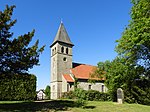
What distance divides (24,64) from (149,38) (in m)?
13.9

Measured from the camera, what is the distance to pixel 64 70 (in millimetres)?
47500

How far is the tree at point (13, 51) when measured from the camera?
16.6 m

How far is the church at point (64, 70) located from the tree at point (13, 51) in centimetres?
2731

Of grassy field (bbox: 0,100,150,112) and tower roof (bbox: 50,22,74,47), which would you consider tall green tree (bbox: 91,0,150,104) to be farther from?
tower roof (bbox: 50,22,74,47)

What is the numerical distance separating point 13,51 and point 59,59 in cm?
3128

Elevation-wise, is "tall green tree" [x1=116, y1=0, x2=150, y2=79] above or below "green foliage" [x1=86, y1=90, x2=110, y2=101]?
above

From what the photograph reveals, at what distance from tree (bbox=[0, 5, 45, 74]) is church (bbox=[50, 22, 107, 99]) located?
2731 cm

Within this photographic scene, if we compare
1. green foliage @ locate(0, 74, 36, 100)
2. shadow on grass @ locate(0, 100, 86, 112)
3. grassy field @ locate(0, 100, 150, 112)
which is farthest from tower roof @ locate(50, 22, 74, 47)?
grassy field @ locate(0, 100, 150, 112)

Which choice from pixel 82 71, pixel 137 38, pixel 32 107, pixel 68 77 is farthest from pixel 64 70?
pixel 32 107

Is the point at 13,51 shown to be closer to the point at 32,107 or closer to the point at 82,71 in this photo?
the point at 32,107

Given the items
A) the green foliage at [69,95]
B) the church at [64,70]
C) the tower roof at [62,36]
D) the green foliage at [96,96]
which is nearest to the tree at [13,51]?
the green foliage at [96,96]

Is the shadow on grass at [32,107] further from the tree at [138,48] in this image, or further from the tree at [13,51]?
the tree at [138,48]

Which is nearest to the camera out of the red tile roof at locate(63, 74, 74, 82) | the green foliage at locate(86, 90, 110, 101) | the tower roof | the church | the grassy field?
the grassy field

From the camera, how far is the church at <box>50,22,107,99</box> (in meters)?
45.7
